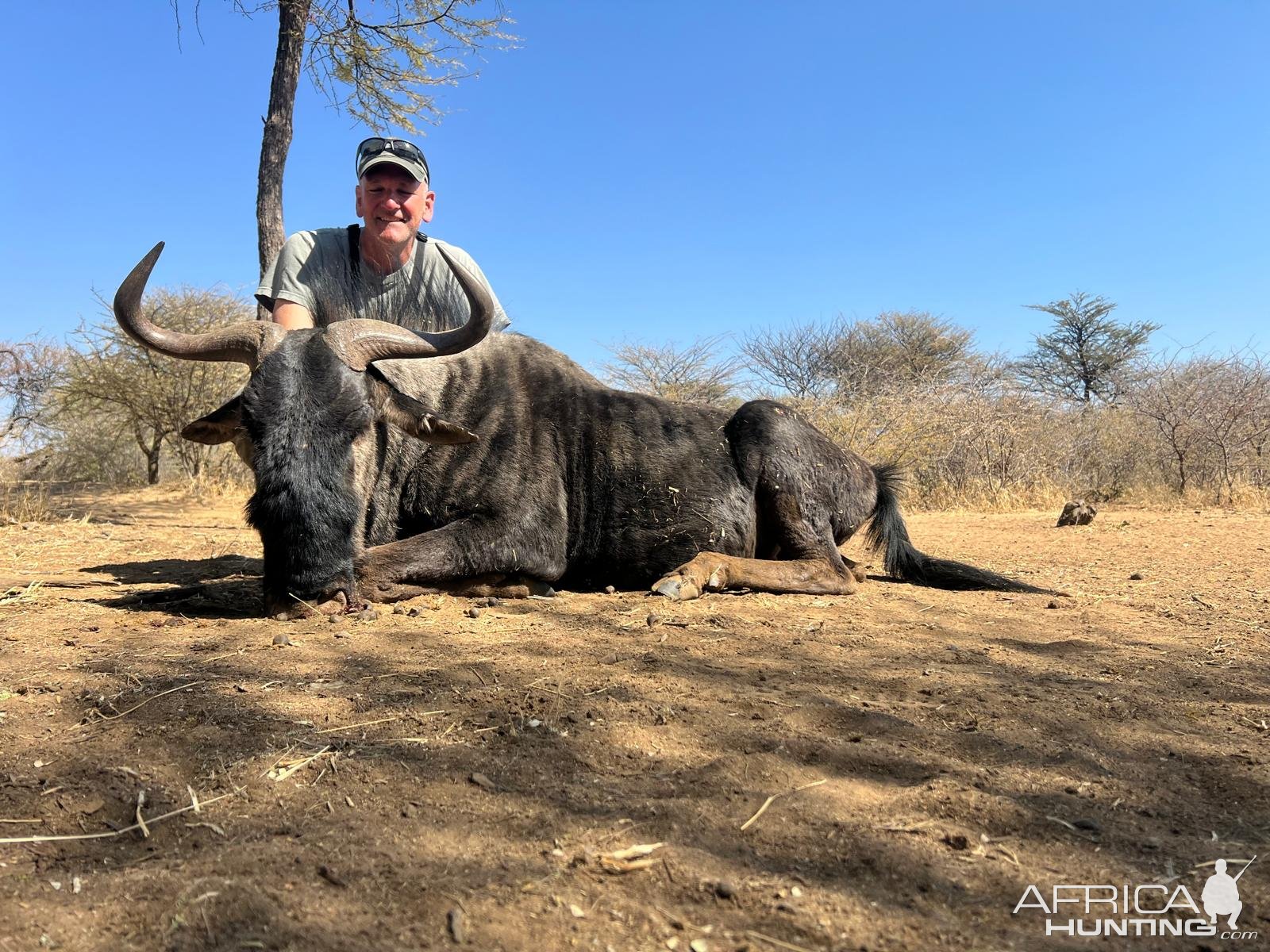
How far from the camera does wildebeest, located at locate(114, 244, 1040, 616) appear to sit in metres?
3.54

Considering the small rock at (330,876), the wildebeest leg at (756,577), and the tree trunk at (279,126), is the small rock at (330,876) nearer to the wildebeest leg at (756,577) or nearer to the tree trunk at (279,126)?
the wildebeest leg at (756,577)

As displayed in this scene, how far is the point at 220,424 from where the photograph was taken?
378cm

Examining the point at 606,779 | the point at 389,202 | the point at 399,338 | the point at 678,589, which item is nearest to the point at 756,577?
the point at 678,589

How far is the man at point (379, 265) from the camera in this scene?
4.96m

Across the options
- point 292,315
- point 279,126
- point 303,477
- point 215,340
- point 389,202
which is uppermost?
point 279,126

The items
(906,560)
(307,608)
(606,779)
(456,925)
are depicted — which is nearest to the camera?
(456,925)

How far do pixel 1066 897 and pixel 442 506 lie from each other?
3503 mm

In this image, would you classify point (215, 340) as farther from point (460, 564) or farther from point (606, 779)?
point (606, 779)

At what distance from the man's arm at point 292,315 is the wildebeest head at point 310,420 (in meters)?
0.62

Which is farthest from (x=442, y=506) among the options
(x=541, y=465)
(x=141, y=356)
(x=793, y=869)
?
(x=141, y=356)

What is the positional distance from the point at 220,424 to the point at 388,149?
2.26 metres

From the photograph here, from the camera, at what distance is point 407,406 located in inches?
157

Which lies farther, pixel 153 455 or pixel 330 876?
pixel 153 455

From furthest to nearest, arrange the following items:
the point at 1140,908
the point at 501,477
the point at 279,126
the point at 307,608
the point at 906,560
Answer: the point at 279,126
the point at 906,560
the point at 501,477
the point at 307,608
the point at 1140,908
